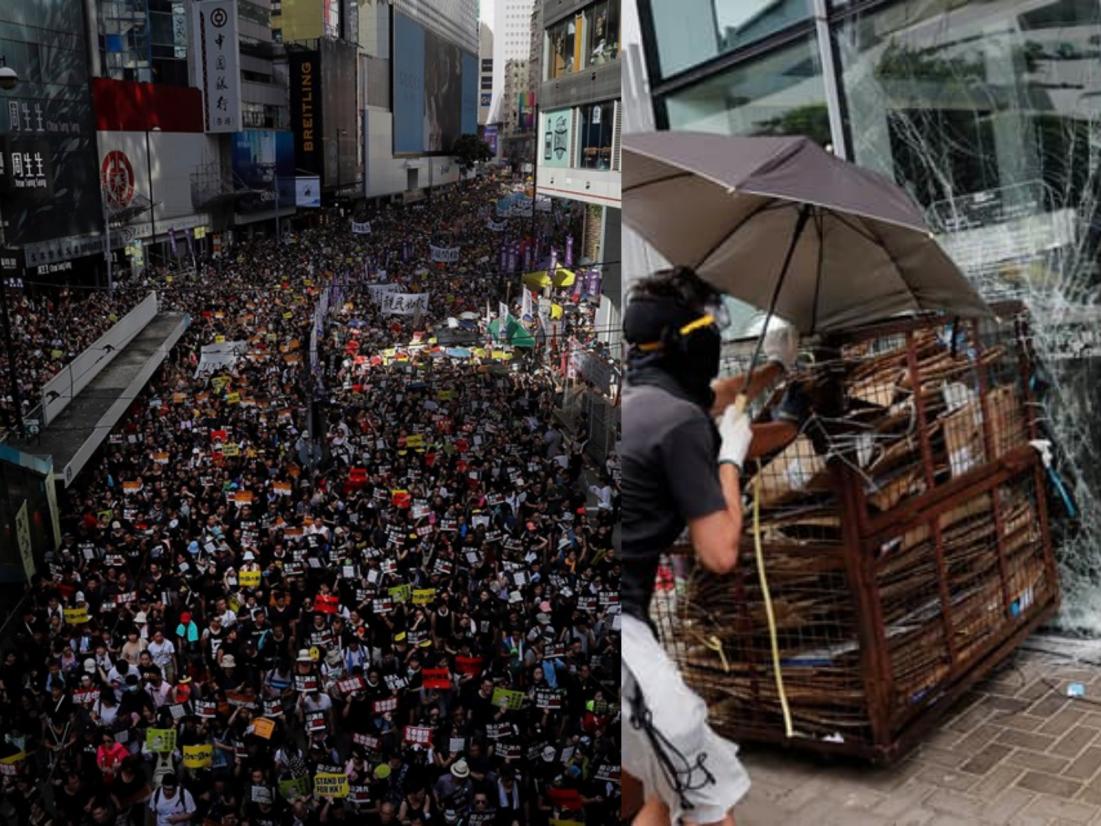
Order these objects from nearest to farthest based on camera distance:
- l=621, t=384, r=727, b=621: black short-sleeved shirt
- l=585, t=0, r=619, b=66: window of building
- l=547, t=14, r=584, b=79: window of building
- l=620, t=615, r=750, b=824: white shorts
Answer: l=621, t=384, r=727, b=621: black short-sleeved shirt → l=620, t=615, r=750, b=824: white shorts → l=585, t=0, r=619, b=66: window of building → l=547, t=14, r=584, b=79: window of building

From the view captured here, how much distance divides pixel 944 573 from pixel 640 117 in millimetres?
693

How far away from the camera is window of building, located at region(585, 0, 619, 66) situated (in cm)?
142

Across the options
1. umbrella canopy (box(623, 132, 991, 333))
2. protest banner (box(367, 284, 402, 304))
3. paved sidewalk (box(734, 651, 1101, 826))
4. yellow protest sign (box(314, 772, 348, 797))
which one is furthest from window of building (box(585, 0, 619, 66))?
protest banner (box(367, 284, 402, 304))

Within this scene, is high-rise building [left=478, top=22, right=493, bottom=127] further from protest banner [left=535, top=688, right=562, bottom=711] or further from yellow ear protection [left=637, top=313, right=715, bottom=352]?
protest banner [left=535, top=688, right=562, bottom=711]

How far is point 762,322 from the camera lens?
102 cm

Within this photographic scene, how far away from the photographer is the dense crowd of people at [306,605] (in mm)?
2508

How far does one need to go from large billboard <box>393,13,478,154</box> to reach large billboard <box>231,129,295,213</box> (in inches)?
17.9

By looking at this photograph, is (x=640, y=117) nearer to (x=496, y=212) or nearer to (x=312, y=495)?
(x=312, y=495)

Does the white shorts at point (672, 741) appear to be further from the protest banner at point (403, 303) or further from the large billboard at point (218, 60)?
the protest banner at point (403, 303)

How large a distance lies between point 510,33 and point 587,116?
818mm

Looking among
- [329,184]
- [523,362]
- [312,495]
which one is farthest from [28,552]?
[523,362]

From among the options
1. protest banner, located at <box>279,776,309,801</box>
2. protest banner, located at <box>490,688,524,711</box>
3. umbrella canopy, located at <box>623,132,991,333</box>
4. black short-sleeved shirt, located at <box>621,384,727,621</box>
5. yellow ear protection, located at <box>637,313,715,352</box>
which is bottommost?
protest banner, located at <box>279,776,309,801</box>

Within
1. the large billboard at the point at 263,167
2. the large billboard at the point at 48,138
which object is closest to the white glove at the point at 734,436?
the large billboard at the point at 48,138

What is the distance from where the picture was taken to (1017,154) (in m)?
1.35
